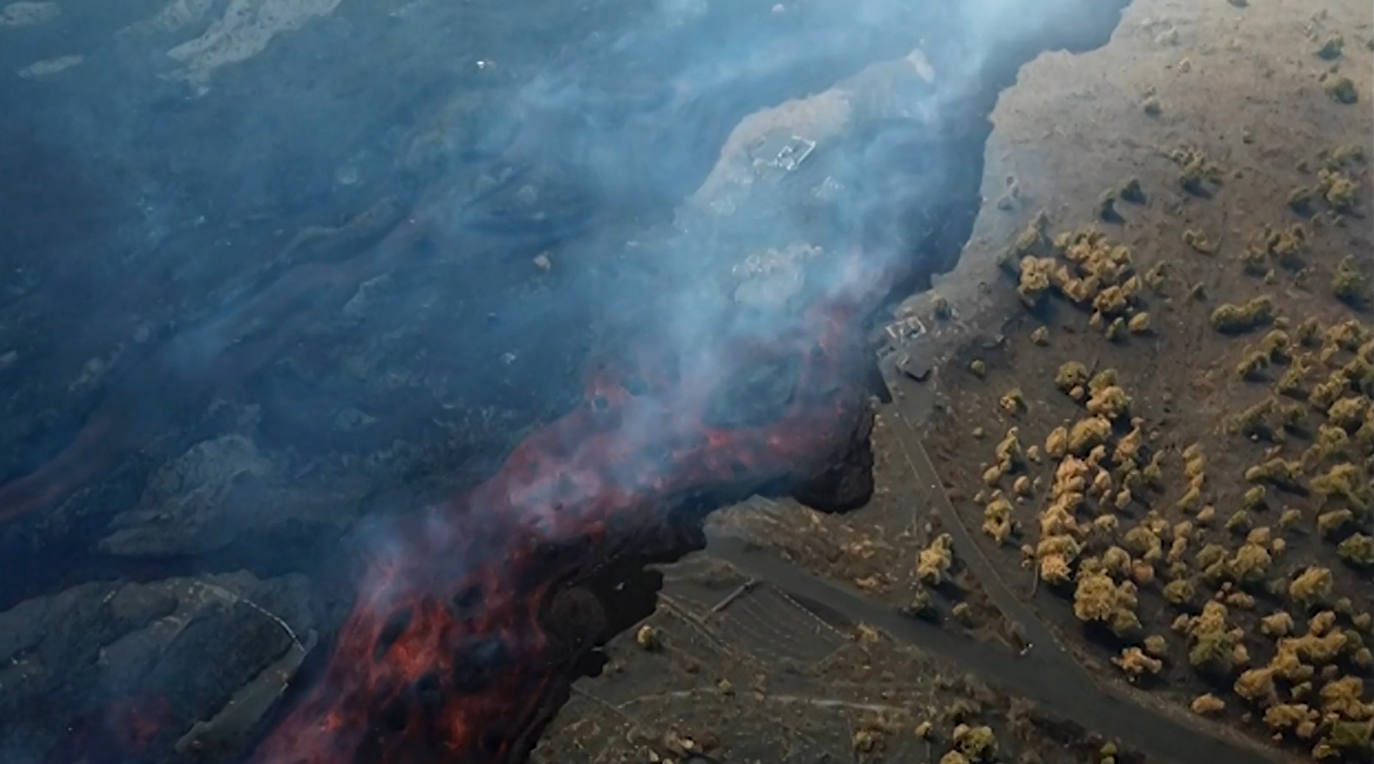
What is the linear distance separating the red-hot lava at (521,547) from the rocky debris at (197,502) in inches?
246

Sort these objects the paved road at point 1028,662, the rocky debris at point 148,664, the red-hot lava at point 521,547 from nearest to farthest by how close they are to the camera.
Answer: the rocky debris at point 148,664 < the red-hot lava at point 521,547 < the paved road at point 1028,662

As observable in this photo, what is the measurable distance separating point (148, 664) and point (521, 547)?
13.6 meters

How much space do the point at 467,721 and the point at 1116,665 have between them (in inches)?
921

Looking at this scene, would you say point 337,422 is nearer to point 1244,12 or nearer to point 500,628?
point 500,628

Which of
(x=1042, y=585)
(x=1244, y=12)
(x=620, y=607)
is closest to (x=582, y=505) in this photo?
(x=620, y=607)

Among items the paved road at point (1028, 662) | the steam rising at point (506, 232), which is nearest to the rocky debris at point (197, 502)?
the steam rising at point (506, 232)

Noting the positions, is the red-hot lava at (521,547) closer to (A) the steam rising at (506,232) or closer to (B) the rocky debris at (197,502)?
(A) the steam rising at (506,232)

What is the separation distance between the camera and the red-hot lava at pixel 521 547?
39.1 m

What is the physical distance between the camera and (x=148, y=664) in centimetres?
3950

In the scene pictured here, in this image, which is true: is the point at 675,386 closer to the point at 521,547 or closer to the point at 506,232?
the point at 521,547

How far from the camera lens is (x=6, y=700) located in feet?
127

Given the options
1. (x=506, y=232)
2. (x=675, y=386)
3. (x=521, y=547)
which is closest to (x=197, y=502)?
(x=521, y=547)

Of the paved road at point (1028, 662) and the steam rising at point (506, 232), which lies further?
the steam rising at point (506, 232)

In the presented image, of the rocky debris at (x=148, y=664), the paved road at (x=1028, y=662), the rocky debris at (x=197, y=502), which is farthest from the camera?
the rocky debris at (x=197, y=502)
